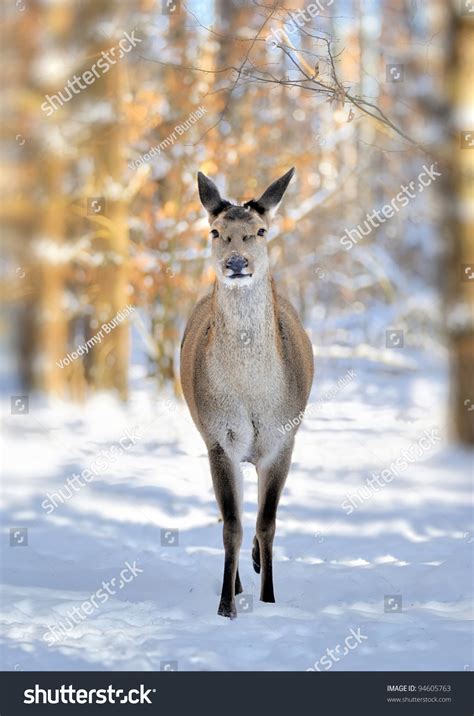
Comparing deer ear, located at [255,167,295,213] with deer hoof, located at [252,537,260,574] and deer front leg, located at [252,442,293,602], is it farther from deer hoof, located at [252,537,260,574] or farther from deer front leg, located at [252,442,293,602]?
deer hoof, located at [252,537,260,574]

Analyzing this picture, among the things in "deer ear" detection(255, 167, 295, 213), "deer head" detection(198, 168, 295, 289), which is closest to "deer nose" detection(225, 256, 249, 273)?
"deer head" detection(198, 168, 295, 289)

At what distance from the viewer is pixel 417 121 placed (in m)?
23.8

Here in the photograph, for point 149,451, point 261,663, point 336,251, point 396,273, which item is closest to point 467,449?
point 149,451

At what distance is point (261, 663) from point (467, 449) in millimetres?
7378

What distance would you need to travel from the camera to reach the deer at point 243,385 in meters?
6.05

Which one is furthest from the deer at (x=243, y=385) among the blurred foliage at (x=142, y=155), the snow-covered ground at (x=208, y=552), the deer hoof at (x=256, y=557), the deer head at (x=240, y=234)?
the blurred foliage at (x=142, y=155)

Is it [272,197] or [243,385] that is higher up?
[272,197]

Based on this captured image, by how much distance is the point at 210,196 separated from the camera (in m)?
6.38

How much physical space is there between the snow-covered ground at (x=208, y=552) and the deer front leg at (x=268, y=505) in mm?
151

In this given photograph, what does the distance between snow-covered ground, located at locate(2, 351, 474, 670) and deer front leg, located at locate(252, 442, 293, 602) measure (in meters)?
0.15

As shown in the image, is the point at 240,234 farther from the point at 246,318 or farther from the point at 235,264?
the point at 246,318

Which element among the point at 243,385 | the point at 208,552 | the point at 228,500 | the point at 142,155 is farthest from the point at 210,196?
the point at 142,155

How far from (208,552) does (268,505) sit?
1417 mm

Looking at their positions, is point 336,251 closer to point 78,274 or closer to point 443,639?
point 78,274
